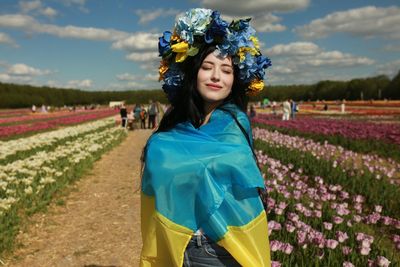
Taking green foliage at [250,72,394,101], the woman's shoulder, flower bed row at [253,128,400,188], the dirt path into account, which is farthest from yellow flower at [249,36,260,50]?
green foliage at [250,72,394,101]

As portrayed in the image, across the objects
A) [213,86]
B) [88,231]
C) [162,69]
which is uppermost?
[162,69]

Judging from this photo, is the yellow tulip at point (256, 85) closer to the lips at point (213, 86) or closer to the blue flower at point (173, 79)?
the lips at point (213, 86)

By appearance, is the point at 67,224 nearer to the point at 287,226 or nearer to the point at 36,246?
the point at 36,246

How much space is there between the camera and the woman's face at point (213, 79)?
2400 mm

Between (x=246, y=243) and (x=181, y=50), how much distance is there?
3.88 feet

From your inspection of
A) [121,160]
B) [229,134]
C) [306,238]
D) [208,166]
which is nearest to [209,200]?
[208,166]

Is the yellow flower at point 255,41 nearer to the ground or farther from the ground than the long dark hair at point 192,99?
farther from the ground

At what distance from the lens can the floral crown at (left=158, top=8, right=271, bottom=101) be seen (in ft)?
7.82

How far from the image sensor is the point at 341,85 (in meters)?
85.2

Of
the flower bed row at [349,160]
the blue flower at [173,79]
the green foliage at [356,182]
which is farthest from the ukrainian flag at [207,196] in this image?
the flower bed row at [349,160]

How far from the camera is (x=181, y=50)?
2402 millimetres

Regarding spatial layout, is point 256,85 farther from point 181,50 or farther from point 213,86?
point 181,50

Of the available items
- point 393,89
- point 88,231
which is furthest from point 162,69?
point 393,89

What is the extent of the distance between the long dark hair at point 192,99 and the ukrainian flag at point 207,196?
0.97ft
